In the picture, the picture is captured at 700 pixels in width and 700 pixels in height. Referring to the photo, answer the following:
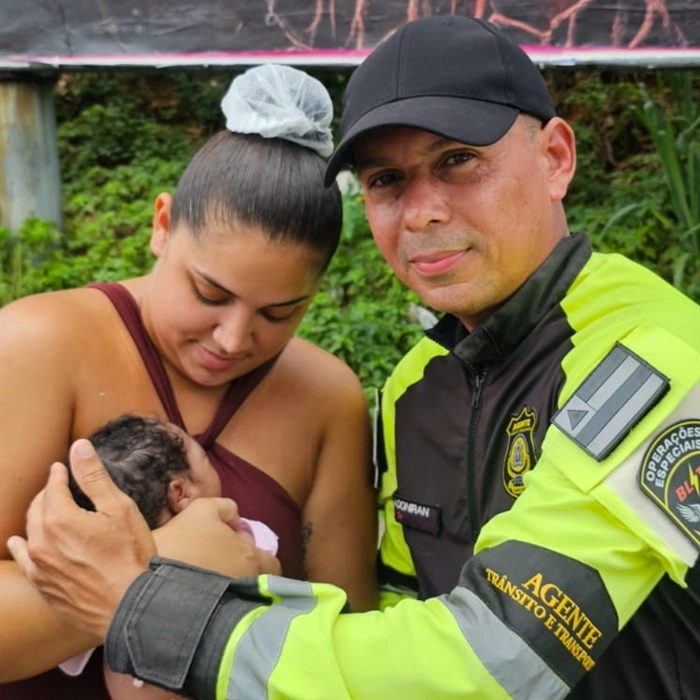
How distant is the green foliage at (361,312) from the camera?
5.08 metres

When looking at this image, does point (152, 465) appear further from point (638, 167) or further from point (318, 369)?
point (638, 167)

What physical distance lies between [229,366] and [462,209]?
68 centimetres

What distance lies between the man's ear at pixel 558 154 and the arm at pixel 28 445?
111cm

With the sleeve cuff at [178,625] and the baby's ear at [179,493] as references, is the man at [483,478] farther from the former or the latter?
the baby's ear at [179,493]

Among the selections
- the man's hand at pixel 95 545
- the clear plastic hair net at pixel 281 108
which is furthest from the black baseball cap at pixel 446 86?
the man's hand at pixel 95 545

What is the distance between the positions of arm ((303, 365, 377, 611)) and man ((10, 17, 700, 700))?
0.39 ft

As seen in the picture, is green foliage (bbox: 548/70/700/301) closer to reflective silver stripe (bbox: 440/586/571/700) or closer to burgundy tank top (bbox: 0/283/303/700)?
burgundy tank top (bbox: 0/283/303/700)

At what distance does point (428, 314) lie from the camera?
524 cm

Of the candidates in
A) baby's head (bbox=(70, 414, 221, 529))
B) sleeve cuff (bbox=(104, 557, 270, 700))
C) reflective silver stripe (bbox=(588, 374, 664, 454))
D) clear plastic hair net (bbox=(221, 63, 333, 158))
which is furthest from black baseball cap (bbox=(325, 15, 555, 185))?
sleeve cuff (bbox=(104, 557, 270, 700))

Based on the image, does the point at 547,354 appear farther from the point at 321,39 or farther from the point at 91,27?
the point at 91,27

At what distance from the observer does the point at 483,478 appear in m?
2.10

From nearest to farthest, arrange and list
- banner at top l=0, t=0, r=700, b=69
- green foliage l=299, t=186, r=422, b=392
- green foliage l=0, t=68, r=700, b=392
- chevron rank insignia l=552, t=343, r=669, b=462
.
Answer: chevron rank insignia l=552, t=343, r=669, b=462 → banner at top l=0, t=0, r=700, b=69 → green foliage l=299, t=186, r=422, b=392 → green foliage l=0, t=68, r=700, b=392

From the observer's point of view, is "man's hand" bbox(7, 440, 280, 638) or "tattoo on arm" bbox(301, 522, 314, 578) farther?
"tattoo on arm" bbox(301, 522, 314, 578)

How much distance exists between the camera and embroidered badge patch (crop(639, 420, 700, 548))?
62.6 inches
